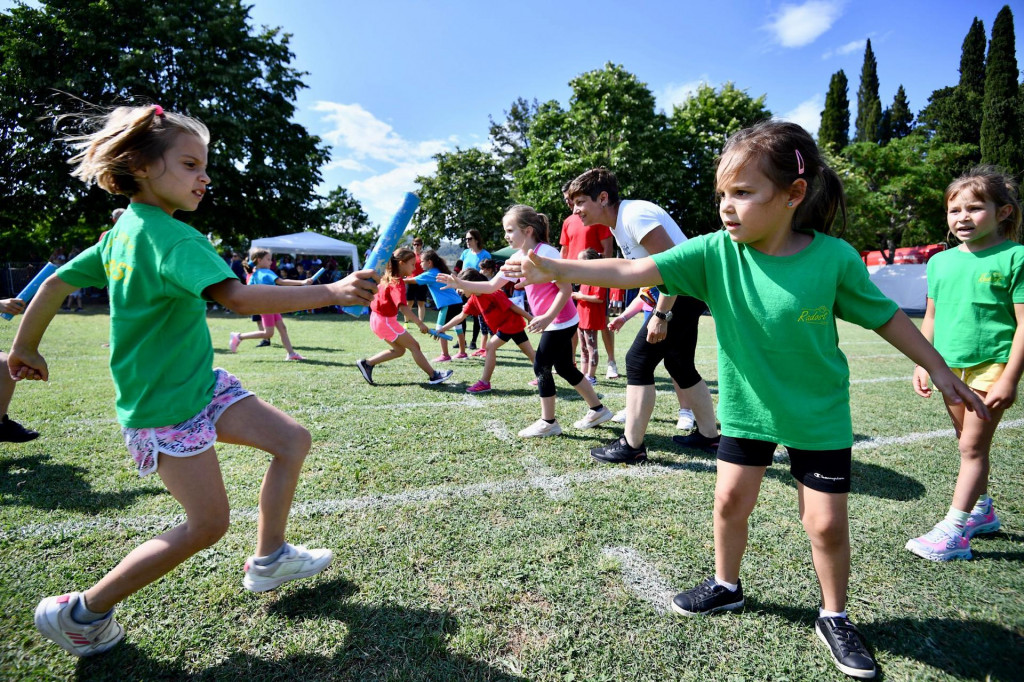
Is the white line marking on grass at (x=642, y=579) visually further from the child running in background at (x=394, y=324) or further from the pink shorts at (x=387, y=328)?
the pink shorts at (x=387, y=328)

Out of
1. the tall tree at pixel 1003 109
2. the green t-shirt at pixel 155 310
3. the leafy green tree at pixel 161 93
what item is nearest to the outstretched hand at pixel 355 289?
the green t-shirt at pixel 155 310

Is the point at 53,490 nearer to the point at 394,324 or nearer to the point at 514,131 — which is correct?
the point at 394,324

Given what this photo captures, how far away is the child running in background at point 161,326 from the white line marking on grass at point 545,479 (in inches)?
79.8

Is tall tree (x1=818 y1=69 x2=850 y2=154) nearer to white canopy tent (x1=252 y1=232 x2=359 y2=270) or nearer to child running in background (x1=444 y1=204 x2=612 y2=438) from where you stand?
white canopy tent (x1=252 y1=232 x2=359 y2=270)

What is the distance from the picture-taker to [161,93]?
2339 cm

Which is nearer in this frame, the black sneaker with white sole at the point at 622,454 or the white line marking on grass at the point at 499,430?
the black sneaker with white sole at the point at 622,454

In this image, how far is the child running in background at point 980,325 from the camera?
2.68m

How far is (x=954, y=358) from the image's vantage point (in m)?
2.93

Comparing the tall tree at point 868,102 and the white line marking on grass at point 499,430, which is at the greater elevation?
the tall tree at point 868,102

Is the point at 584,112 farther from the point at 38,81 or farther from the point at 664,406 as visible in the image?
the point at 664,406

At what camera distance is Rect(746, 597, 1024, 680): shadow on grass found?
1886 mm

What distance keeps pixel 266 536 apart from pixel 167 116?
1795 mm

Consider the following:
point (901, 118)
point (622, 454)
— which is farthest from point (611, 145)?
point (901, 118)

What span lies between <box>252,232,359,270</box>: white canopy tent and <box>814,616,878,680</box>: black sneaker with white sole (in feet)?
64.8
